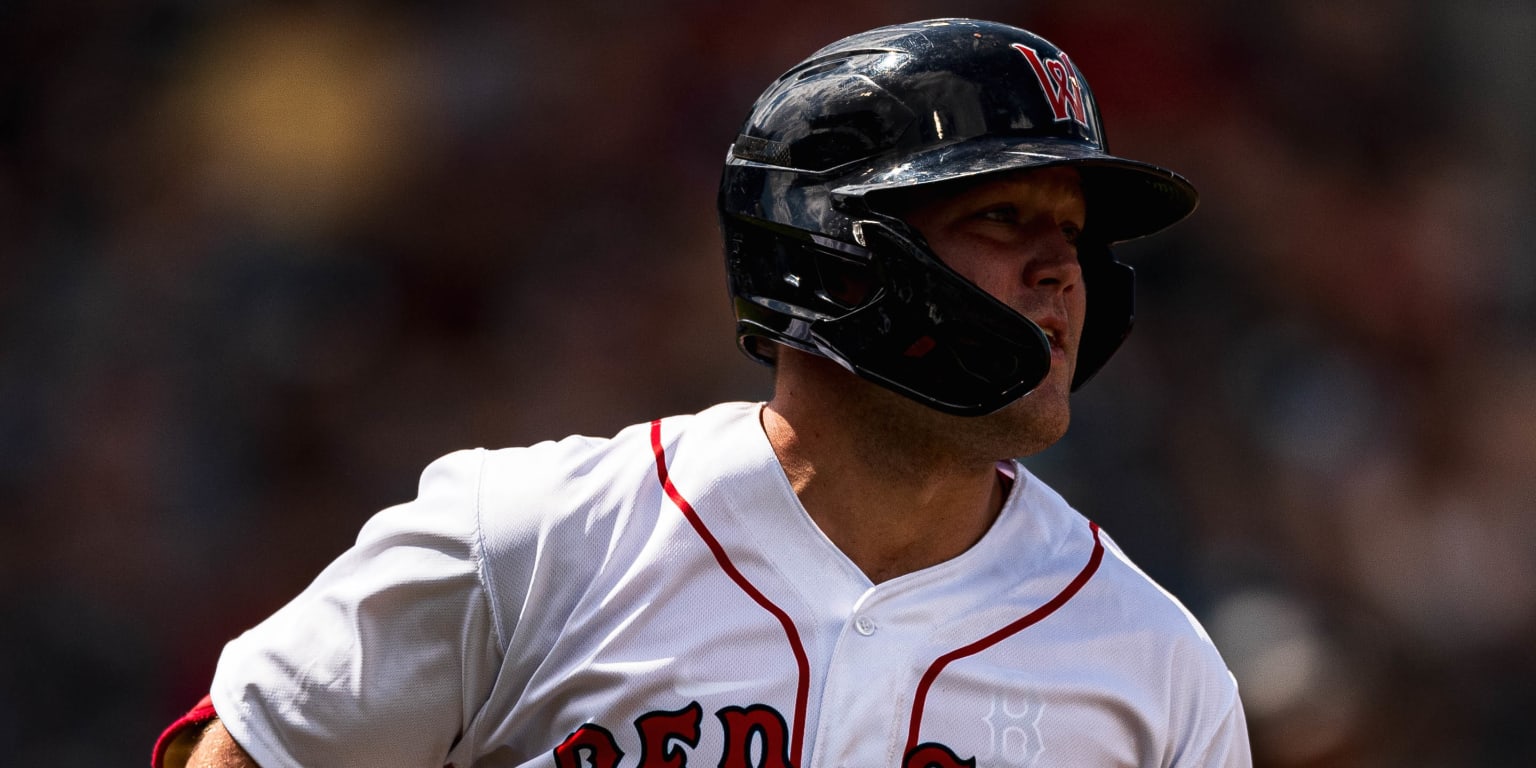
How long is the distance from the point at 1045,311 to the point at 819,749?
0.69 metres

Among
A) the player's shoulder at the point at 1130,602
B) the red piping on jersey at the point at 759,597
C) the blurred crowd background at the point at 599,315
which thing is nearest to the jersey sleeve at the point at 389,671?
the red piping on jersey at the point at 759,597

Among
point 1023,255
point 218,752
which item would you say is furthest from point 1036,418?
point 218,752

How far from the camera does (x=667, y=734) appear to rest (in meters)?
2.04

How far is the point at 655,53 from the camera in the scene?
20.8 ft

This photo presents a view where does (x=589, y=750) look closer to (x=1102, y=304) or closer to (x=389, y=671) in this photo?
(x=389, y=671)

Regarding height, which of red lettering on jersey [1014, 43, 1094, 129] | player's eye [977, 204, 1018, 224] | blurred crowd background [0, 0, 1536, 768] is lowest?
blurred crowd background [0, 0, 1536, 768]

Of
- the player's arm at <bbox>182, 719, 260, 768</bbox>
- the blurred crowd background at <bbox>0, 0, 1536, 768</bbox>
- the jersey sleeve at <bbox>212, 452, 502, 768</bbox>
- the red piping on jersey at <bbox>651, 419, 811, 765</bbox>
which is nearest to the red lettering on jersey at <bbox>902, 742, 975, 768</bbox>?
the red piping on jersey at <bbox>651, 419, 811, 765</bbox>

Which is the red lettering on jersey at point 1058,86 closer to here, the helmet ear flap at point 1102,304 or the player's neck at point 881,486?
the helmet ear flap at point 1102,304

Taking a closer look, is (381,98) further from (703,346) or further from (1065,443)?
Answer: (1065,443)

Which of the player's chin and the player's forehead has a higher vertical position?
the player's forehead

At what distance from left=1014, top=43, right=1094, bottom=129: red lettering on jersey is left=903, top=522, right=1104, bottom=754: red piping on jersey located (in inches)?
25.5

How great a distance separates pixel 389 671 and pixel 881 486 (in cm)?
72

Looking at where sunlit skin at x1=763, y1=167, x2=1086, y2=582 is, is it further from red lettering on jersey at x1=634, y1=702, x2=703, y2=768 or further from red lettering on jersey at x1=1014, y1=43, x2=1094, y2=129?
red lettering on jersey at x1=634, y1=702, x2=703, y2=768

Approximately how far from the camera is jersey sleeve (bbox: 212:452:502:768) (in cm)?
209
